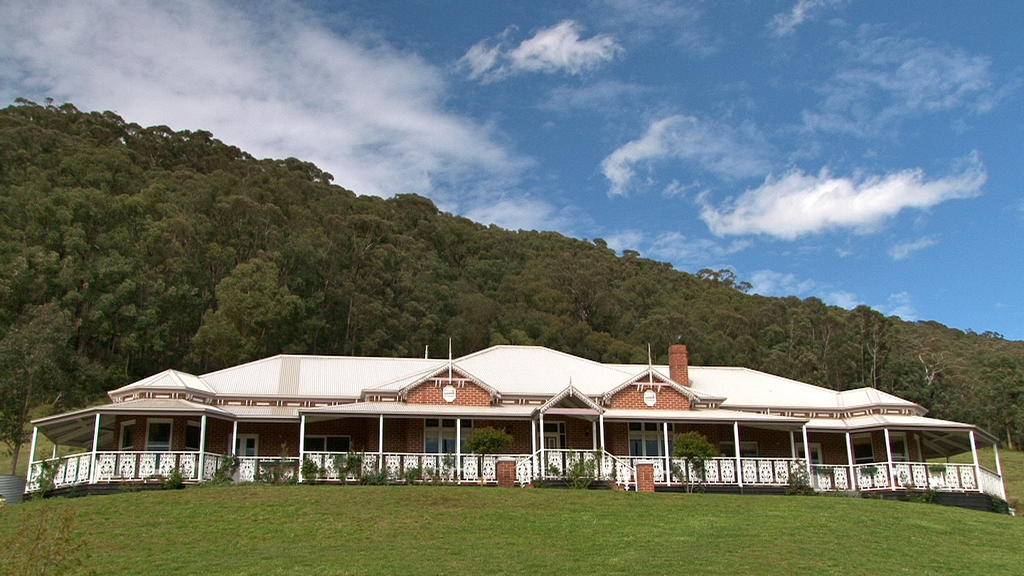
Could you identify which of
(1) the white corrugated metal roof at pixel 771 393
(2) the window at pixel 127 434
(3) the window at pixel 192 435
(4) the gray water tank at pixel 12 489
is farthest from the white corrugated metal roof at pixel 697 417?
(4) the gray water tank at pixel 12 489

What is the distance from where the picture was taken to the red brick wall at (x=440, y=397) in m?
32.9

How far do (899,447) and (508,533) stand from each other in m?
20.7

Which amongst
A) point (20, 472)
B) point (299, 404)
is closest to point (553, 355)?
point (299, 404)

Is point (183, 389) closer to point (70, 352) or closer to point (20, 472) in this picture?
point (20, 472)

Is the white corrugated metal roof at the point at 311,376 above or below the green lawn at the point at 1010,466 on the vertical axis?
above

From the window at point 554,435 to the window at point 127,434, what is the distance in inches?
554

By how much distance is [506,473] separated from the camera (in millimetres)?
29500

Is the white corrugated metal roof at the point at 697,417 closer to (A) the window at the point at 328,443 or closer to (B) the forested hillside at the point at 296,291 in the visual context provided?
(A) the window at the point at 328,443

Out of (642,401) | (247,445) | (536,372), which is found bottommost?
(247,445)

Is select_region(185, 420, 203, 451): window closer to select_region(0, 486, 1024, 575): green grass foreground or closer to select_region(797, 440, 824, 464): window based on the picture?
select_region(0, 486, 1024, 575): green grass foreground

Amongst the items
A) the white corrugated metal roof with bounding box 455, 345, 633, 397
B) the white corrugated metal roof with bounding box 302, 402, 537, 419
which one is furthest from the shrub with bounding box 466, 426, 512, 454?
the white corrugated metal roof with bounding box 455, 345, 633, 397

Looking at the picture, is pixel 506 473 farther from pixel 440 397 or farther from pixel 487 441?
pixel 440 397

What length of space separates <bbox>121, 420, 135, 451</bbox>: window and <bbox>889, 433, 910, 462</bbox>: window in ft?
88.3

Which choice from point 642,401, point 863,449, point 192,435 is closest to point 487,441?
point 642,401
